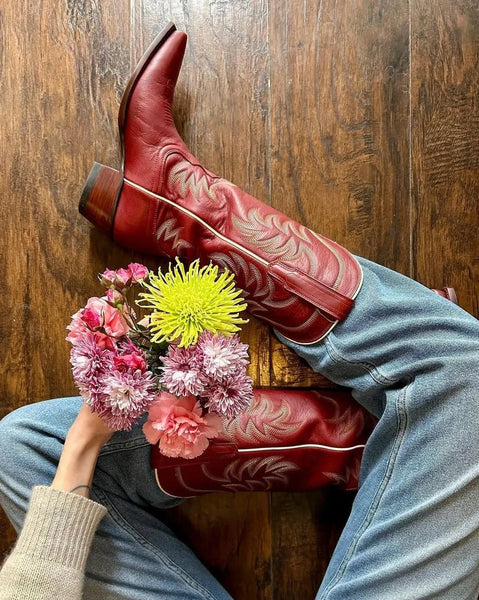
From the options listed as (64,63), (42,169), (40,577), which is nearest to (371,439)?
(40,577)

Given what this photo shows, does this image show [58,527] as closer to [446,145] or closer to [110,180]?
[110,180]

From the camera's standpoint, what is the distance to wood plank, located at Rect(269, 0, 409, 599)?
0.98 meters

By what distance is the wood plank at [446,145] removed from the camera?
3.27 ft

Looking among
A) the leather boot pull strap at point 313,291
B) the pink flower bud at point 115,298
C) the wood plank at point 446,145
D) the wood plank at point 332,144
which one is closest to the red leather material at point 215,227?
the leather boot pull strap at point 313,291

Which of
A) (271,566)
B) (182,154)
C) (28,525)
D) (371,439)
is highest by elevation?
(182,154)

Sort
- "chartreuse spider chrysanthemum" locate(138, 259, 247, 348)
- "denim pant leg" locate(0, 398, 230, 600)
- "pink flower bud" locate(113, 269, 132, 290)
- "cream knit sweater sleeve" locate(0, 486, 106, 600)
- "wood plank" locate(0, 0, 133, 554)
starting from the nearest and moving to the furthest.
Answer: "chartreuse spider chrysanthemum" locate(138, 259, 247, 348) < "pink flower bud" locate(113, 269, 132, 290) < "cream knit sweater sleeve" locate(0, 486, 106, 600) < "denim pant leg" locate(0, 398, 230, 600) < "wood plank" locate(0, 0, 133, 554)

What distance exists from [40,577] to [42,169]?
2.29ft

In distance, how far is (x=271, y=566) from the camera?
101 cm

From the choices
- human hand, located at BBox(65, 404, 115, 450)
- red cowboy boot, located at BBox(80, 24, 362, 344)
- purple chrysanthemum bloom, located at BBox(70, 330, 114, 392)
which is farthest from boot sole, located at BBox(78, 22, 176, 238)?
purple chrysanthemum bloom, located at BBox(70, 330, 114, 392)

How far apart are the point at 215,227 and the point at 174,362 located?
43cm

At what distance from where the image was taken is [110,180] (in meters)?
0.91

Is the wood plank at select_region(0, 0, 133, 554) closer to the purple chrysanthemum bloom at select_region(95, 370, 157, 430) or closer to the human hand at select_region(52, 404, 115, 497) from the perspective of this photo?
the human hand at select_region(52, 404, 115, 497)

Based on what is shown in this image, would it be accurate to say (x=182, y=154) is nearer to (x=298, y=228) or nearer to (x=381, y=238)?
(x=298, y=228)

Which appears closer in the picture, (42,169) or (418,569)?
(418,569)
